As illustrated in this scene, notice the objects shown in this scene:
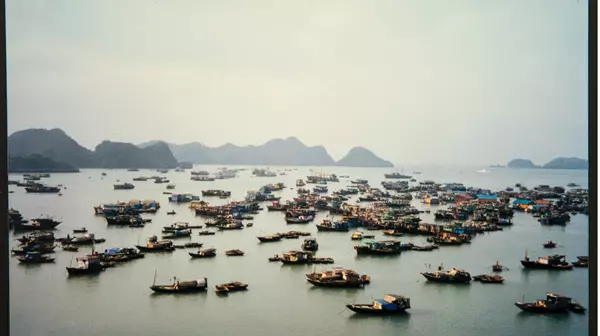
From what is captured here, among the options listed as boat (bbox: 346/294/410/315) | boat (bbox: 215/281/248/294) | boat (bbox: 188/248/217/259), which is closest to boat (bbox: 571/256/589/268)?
boat (bbox: 346/294/410/315)

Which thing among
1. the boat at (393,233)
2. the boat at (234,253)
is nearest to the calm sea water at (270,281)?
the boat at (234,253)

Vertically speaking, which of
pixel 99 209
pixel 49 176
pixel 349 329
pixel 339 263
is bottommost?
pixel 349 329

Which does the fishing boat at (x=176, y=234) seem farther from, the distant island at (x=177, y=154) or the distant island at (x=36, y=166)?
the distant island at (x=36, y=166)

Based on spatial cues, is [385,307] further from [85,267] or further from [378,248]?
[85,267]

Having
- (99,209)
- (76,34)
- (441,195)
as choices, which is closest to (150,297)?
(99,209)

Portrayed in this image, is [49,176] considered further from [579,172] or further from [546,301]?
[579,172]

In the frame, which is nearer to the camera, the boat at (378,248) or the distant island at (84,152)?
the distant island at (84,152)

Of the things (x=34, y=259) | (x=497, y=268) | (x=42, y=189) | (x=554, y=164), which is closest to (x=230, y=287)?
(x=34, y=259)

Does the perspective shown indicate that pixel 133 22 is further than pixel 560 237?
No
